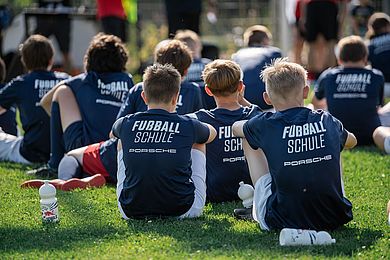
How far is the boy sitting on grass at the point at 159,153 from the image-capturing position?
5434 mm

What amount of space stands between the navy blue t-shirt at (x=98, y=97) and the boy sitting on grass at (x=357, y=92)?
2316mm

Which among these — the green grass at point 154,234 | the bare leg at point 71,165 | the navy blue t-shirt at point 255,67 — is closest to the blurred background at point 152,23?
the navy blue t-shirt at point 255,67

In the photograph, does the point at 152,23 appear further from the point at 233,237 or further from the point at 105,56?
the point at 233,237

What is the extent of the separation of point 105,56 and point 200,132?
6.63ft

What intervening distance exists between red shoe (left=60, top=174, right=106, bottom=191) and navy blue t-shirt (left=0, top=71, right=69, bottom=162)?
1394mm

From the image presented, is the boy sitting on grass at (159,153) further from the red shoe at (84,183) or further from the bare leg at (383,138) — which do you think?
the bare leg at (383,138)

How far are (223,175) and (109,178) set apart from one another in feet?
3.93

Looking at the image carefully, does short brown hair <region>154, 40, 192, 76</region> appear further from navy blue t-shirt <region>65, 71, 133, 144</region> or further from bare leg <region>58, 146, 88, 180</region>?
bare leg <region>58, 146, 88, 180</region>

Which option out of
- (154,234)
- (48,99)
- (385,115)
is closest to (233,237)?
(154,234)

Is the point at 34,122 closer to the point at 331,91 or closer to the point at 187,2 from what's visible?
the point at 331,91

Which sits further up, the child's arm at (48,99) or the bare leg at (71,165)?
the child's arm at (48,99)

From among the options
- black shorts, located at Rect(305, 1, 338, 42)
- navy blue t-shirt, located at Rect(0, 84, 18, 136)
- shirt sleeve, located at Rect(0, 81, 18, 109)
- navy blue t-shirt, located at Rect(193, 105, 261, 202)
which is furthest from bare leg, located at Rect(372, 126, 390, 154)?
black shorts, located at Rect(305, 1, 338, 42)

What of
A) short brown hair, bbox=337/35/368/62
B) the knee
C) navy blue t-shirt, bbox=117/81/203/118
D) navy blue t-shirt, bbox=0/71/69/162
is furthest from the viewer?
short brown hair, bbox=337/35/368/62

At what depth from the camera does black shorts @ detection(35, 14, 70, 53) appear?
1372cm
